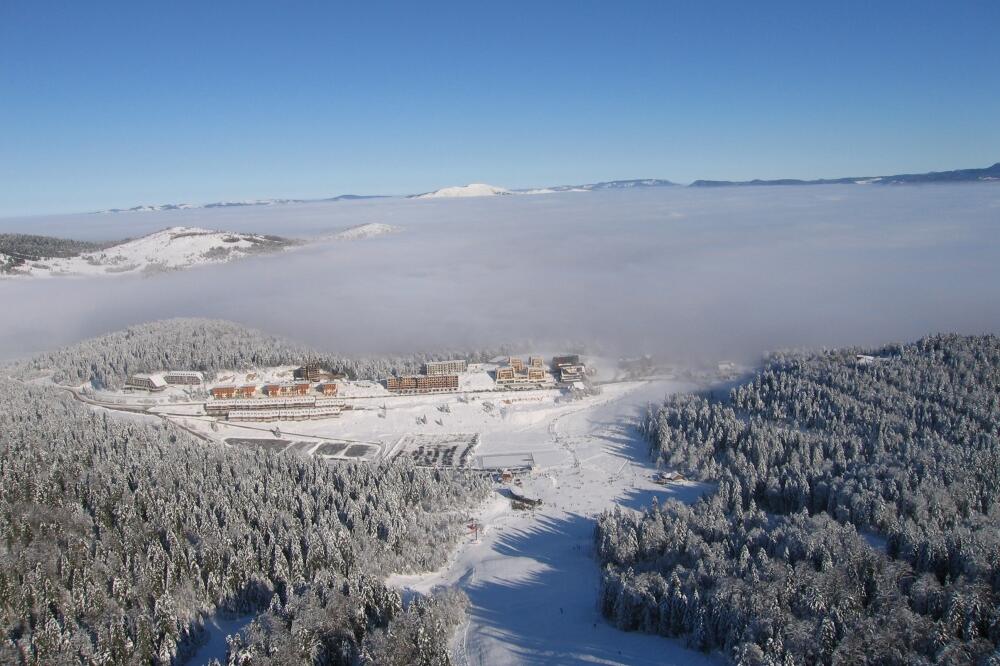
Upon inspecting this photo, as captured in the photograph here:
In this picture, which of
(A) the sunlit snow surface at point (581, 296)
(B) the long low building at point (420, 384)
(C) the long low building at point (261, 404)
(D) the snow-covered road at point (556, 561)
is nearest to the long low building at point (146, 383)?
(C) the long low building at point (261, 404)

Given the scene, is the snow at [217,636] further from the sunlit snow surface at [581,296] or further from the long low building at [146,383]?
the sunlit snow surface at [581,296]

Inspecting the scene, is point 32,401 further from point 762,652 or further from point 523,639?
point 762,652

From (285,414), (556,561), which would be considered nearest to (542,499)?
(556,561)

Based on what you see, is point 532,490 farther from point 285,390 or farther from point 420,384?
point 285,390

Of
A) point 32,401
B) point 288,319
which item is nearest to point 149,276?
point 288,319

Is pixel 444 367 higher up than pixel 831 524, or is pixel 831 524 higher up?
pixel 444 367

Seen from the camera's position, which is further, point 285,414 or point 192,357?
point 192,357
